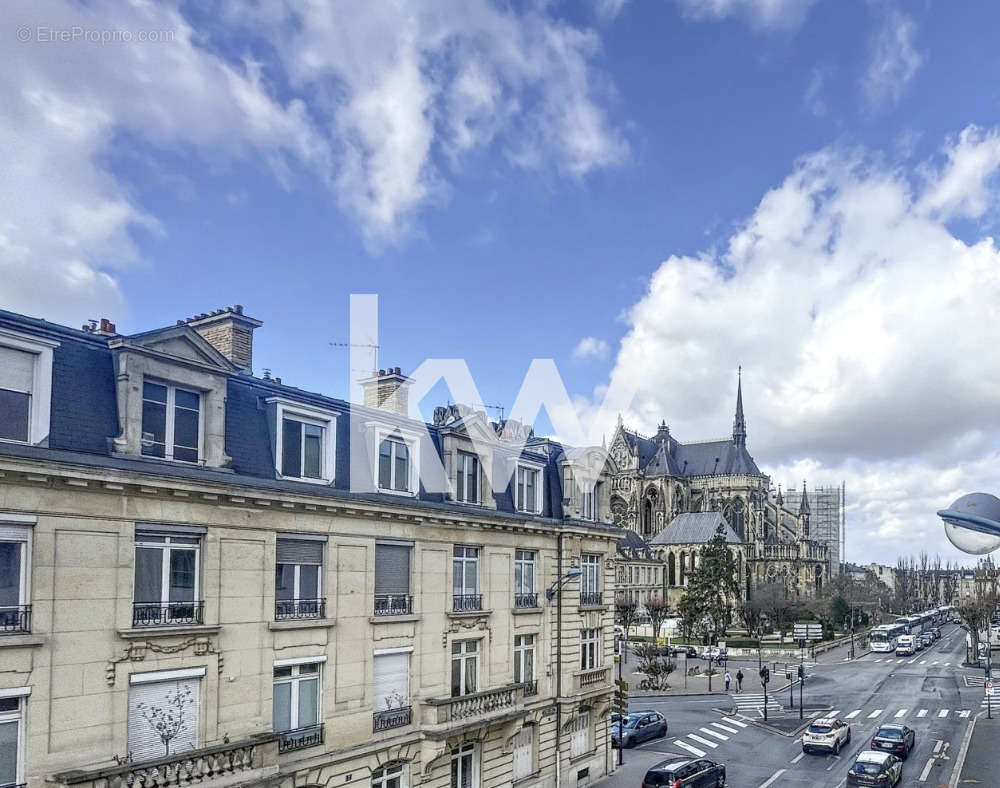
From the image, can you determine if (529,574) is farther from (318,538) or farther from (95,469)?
(95,469)

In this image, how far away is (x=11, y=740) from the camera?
13.1 meters

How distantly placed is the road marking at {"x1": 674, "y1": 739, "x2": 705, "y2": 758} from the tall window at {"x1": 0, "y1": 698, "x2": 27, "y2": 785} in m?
28.2

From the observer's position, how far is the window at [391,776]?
2005 centimetres

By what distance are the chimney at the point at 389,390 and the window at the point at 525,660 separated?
307 inches

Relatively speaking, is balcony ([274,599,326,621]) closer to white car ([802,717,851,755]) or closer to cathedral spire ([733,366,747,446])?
white car ([802,717,851,755])

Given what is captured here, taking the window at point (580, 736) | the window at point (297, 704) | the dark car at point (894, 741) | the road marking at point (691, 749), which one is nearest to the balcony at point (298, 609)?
the window at point (297, 704)

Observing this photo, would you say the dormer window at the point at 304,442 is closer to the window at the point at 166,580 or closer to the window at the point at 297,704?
the window at the point at 166,580

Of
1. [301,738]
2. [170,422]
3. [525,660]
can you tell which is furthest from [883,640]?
[170,422]

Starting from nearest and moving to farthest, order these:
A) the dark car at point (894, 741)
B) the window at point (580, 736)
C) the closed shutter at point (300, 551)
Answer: the closed shutter at point (300, 551) < the window at point (580, 736) < the dark car at point (894, 741)

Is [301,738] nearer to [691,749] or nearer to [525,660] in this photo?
[525,660]

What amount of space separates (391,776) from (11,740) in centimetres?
968

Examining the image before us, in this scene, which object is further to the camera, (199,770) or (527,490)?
(527,490)

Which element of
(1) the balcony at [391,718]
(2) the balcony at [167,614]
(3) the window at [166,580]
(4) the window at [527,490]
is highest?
(4) the window at [527,490]

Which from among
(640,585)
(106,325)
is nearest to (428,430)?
(106,325)
